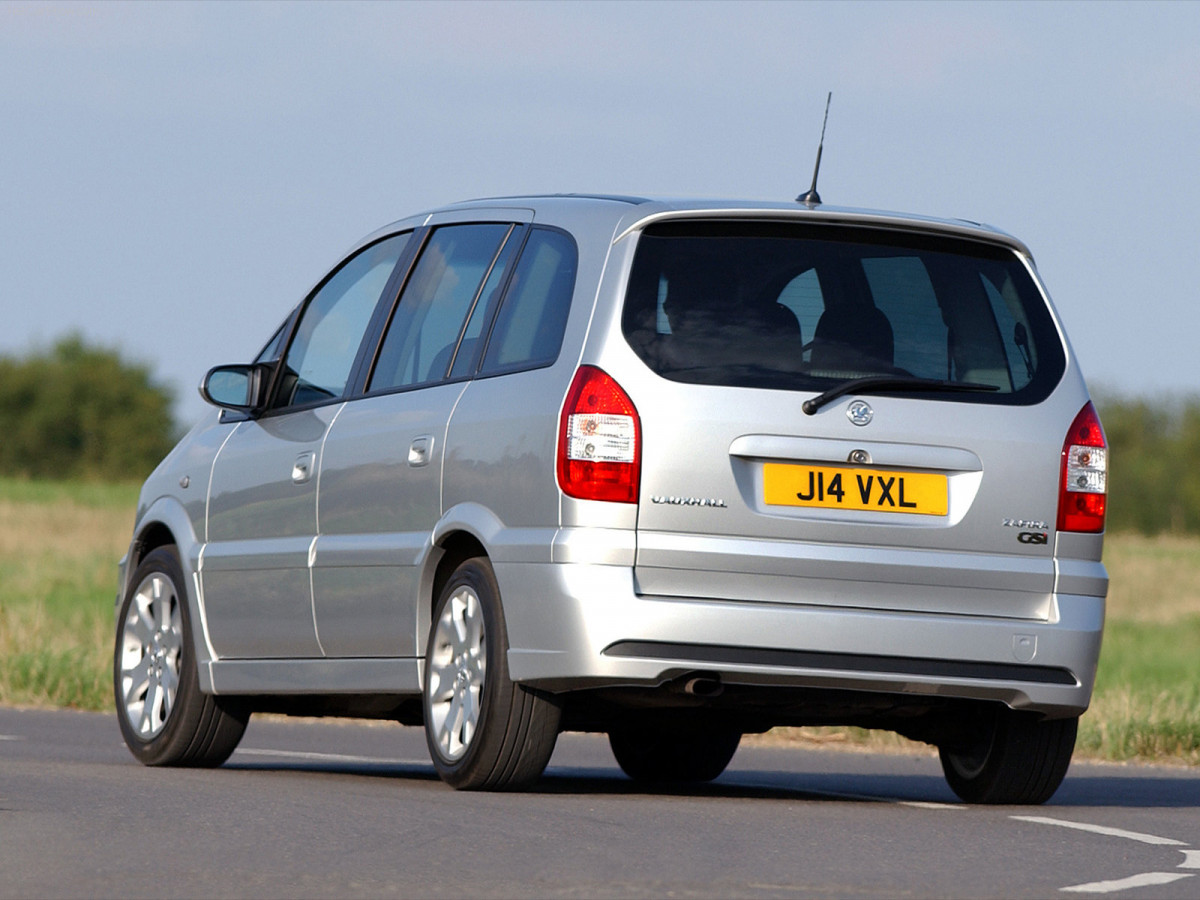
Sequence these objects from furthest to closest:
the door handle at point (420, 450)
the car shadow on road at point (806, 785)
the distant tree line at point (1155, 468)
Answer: the distant tree line at point (1155, 468), the car shadow on road at point (806, 785), the door handle at point (420, 450)

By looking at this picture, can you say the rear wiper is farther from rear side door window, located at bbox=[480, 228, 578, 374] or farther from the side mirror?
the side mirror

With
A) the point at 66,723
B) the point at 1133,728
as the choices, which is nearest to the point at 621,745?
the point at 1133,728

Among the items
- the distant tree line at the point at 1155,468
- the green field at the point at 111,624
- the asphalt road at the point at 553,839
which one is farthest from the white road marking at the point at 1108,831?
the distant tree line at the point at 1155,468

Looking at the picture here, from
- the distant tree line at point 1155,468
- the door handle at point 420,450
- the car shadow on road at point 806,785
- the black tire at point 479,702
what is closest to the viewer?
the black tire at point 479,702

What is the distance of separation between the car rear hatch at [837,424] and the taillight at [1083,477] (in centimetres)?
5

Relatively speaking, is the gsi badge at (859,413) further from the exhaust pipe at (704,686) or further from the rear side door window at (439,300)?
the rear side door window at (439,300)

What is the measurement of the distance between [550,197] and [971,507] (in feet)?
6.37

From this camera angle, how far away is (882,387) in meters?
8.15

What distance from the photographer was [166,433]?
95438 millimetres

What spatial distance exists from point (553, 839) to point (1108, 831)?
2014mm

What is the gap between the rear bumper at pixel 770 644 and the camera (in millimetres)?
7844

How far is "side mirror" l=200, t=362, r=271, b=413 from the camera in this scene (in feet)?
→ 33.0

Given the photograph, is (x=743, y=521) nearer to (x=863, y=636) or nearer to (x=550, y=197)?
(x=863, y=636)

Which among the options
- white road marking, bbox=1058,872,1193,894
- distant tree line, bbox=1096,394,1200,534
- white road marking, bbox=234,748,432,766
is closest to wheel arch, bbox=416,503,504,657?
white road marking, bbox=1058,872,1193,894
